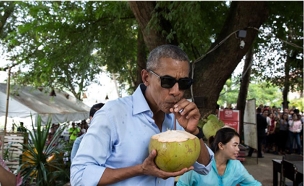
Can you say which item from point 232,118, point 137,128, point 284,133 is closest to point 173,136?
point 137,128

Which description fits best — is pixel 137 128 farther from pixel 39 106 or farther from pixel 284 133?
pixel 39 106

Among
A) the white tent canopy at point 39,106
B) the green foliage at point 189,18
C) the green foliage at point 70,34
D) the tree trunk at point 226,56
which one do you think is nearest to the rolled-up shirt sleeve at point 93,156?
the green foliage at point 189,18

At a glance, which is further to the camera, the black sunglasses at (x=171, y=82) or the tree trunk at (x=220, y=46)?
the tree trunk at (x=220, y=46)

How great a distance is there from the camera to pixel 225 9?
9.02m

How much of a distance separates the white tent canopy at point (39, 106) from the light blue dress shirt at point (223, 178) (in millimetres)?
10295

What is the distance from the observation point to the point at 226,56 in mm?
7039

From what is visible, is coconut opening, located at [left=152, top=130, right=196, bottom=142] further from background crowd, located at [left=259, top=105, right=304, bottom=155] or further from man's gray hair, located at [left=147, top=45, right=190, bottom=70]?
background crowd, located at [left=259, top=105, right=304, bottom=155]

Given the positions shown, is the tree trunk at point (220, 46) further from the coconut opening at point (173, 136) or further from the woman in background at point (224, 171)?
the coconut opening at point (173, 136)

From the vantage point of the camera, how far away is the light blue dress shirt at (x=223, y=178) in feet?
10.0

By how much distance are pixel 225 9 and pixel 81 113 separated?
1406 cm

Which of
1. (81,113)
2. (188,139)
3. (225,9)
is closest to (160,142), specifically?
(188,139)

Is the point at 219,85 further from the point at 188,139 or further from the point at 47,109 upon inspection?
the point at 47,109

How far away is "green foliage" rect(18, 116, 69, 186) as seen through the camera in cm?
571

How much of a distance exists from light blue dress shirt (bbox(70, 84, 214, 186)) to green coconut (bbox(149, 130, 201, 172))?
10 centimetres
